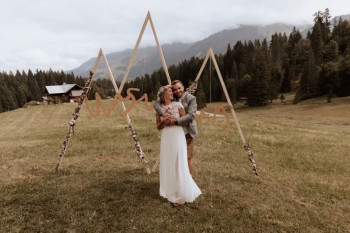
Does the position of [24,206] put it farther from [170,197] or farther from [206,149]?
[206,149]

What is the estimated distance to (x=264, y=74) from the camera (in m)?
72.6

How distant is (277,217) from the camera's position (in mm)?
7344

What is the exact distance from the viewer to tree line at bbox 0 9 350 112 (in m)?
73.0

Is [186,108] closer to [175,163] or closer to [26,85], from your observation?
[175,163]

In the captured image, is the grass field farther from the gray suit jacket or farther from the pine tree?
Result: the pine tree

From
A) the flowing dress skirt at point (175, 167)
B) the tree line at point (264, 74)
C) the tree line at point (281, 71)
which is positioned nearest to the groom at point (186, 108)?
the flowing dress skirt at point (175, 167)

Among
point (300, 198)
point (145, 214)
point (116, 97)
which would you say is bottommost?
point (300, 198)

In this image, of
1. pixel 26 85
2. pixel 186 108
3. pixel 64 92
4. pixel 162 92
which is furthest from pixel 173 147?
pixel 26 85

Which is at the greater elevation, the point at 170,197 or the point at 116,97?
the point at 116,97

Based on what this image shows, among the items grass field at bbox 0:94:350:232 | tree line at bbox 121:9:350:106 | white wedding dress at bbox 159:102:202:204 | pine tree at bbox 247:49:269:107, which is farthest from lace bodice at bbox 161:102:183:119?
pine tree at bbox 247:49:269:107

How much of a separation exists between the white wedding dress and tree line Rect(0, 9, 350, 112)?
46.4m

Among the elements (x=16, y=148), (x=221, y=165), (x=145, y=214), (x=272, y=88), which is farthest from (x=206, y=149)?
(x=272, y=88)

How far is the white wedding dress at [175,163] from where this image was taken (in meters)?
7.30

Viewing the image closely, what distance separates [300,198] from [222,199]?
2.88 m
